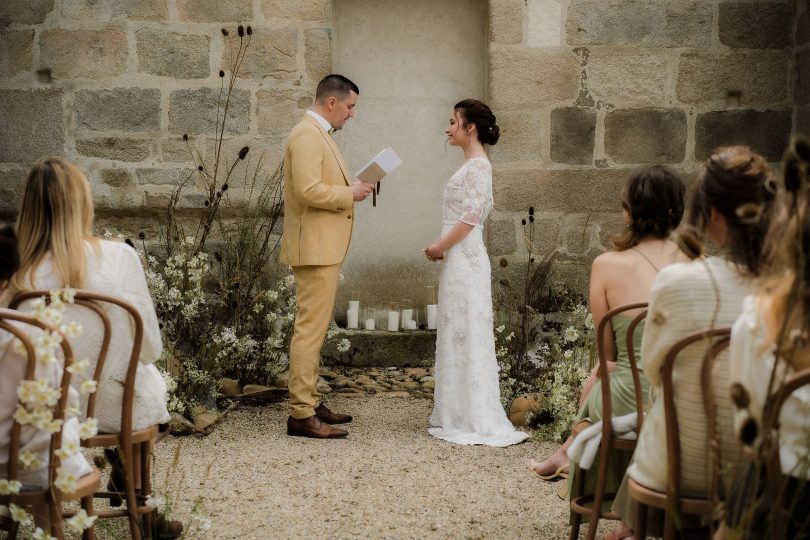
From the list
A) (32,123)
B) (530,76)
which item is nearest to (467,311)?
(530,76)

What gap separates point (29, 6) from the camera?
6.01 metres

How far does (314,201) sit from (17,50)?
2608 millimetres

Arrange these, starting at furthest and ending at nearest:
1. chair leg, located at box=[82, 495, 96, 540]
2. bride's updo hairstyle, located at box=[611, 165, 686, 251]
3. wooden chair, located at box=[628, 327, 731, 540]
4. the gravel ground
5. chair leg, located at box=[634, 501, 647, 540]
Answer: the gravel ground
bride's updo hairstyle, located at box=[611, 165, 686, 251]
chair leg, located at box=[82, 495, 96, 540]
chair leg, located at box=[634, 501, 647, 540]
wooden chair, located at box=[628, 327, 731, 540]

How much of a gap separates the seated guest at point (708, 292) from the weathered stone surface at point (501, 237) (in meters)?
3.88

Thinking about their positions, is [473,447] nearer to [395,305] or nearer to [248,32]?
[395,305]

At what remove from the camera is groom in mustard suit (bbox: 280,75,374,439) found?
474 cm

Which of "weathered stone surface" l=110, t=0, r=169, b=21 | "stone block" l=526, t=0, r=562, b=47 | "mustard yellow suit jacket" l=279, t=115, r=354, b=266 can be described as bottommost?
"mustard yellow suit jacket" l=279, t=115, r=354, b=266

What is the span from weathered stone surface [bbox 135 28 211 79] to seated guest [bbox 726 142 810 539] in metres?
4.67

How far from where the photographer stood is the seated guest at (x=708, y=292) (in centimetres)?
224

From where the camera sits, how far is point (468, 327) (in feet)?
16.1

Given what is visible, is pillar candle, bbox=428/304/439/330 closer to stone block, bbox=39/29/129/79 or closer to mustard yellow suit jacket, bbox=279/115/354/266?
mustard yellow suit jacket, bbox=279/115/354/266

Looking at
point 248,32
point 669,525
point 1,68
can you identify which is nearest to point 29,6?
point 1,68

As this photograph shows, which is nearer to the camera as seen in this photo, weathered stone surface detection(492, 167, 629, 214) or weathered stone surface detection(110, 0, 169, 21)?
weathered stone surface detection(110, 0, 169, 21)

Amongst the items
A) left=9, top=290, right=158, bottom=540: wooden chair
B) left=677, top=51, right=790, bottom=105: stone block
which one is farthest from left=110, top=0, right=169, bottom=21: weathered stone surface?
left=9, top=290, right=158, bottom=540: wooden chair
